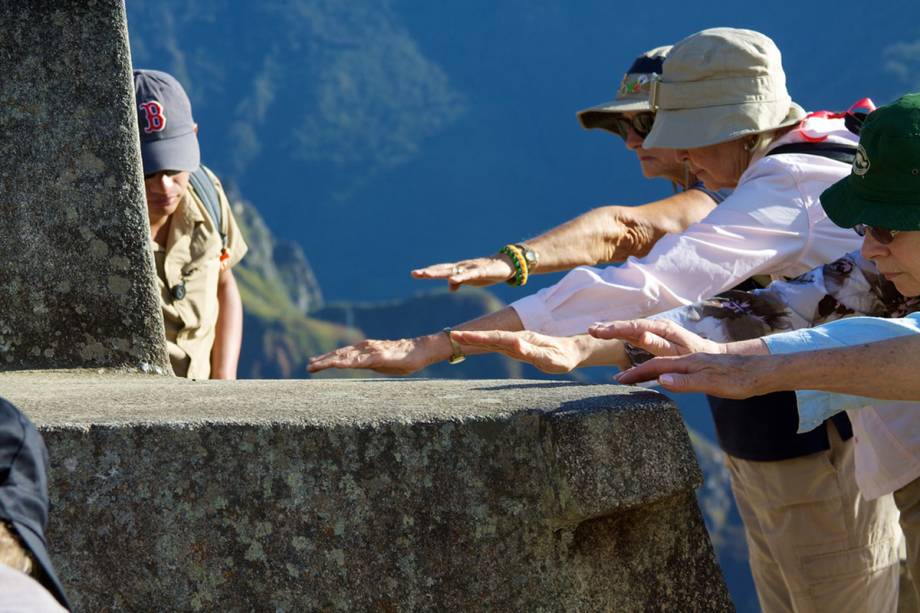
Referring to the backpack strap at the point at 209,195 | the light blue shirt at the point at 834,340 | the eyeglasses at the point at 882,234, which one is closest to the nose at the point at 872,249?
the eyeglasses at the point at 882,234

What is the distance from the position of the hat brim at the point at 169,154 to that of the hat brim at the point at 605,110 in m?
1.35

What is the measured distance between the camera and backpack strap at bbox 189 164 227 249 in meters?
5.02

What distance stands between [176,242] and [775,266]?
7.14ft

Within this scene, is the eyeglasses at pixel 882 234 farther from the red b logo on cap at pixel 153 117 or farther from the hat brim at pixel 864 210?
the red b logo on cap at pixel 153 117

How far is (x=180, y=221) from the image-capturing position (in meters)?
4.85

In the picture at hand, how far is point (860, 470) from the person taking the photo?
11.3 feet

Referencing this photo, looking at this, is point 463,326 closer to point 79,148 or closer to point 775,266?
point 775,266

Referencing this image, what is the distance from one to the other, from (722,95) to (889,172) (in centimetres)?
96

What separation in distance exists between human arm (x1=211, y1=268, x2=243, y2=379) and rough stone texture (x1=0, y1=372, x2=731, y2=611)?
2547 millimetres

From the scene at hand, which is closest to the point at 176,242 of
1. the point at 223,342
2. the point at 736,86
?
the point at 223,342

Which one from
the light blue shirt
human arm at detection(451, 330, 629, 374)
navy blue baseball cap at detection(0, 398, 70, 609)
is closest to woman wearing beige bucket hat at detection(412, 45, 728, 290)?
human arm at detection(451, 330, 629, 374)

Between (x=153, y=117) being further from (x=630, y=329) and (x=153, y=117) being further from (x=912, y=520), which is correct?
(x=912, y=520)

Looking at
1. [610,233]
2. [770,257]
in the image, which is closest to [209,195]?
[610,233]

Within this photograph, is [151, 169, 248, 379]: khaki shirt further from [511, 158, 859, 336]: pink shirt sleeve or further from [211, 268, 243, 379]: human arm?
[511, 158, 859, 336]: pink shirt sleeve
